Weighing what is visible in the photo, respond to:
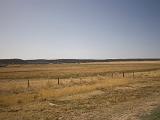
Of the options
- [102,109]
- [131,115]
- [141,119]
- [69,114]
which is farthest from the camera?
[102,109]

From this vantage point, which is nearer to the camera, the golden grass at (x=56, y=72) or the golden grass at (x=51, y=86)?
the golden grass at (x=51, y=86)

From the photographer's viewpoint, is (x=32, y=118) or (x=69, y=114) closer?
(x=32, y=118)

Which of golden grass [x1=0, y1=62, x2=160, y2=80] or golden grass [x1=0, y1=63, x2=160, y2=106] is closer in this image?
golden grass [x1=0, y1=63, x2=160, y2=106]

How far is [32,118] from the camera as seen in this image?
13250 millimetres

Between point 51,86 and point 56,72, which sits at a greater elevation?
point 51,86

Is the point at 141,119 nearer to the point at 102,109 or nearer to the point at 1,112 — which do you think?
the point at 102,109

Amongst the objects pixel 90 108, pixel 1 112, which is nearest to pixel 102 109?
pixel 90 108

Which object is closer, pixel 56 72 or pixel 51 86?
pixel 51 86

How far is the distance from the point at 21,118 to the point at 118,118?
16.1ft

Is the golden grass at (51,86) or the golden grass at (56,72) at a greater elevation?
the golden grass at (51,86)

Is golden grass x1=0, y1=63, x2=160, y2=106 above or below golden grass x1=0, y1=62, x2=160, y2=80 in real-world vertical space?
above

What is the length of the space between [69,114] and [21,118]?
258 centimetres

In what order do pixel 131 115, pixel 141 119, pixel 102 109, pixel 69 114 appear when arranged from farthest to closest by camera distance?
pixel 102 109, pixel 69 114, pixel 131 115, pixel 141 119

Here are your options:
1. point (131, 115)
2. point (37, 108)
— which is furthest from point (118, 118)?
point (37, 108)
